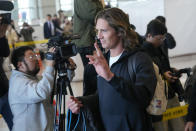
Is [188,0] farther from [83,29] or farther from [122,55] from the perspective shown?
[122,55]

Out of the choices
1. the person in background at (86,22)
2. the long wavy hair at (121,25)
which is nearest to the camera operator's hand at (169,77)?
the person in background at (86,22)

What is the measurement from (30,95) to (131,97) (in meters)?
1.07

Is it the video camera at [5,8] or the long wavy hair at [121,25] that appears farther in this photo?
the video camera at [5,8]

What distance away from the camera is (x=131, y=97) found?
1.59 meters

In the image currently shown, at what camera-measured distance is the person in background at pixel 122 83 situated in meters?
1.64

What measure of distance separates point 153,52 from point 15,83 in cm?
134

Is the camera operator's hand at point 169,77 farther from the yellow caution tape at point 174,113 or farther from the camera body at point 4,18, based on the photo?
the camera body at point 4,18

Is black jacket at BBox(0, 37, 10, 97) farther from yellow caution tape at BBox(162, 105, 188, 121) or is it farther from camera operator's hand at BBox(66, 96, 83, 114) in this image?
yellow caution tape at BBox(162, 105, 188, 121)

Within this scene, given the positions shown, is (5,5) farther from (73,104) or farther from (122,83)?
(122,83)

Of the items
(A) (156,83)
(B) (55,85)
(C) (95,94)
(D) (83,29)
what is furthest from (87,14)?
(A) (156,83)

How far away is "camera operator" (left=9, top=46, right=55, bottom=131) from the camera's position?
2.35 metres

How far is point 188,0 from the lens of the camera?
9.41 meters

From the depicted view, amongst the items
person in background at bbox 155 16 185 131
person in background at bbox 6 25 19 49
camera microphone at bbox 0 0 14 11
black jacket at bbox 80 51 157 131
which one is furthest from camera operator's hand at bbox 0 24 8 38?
person in background at bbox 6 25 19 49

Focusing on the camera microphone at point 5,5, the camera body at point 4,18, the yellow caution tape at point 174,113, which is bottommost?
the yellow caution tape at point 174,113
